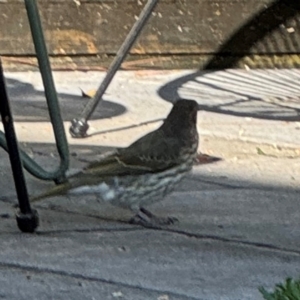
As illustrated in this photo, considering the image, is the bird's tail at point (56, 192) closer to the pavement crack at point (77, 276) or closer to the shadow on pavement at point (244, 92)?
the pavement crack at point (77, 276)

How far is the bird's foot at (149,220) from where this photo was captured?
4.01 metres

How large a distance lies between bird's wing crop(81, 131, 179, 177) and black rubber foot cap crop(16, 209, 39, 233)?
298 mm

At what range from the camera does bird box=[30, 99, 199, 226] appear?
157 inches

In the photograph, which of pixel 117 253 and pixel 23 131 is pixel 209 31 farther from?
pixel 117 253

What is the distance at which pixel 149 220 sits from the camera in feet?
13.2

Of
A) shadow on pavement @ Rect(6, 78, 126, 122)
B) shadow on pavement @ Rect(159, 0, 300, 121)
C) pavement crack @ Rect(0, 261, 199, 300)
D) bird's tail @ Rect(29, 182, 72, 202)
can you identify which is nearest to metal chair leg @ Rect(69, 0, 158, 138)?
shadow on pavement @ Rect(6, 78, 126, 122)

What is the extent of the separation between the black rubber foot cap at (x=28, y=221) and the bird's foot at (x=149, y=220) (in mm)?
403

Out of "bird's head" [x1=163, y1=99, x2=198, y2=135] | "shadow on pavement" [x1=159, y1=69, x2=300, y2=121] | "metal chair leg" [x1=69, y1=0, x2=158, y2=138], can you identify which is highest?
"bird's head" [x1=163, y1=99, x2=198, y2=135]

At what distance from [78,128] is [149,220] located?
61.3 inches

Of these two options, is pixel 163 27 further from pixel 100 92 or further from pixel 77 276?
pixel 77 276

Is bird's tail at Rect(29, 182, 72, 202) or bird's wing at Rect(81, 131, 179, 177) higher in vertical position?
bird's wing at Rect(81, 131, 179, 177)

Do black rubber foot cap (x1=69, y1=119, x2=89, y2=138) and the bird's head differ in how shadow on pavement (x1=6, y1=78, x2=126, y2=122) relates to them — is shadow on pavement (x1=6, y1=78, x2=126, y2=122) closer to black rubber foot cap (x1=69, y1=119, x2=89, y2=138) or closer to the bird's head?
black rubber foot cap (x1=69, y1=119, x2=89, y2=138)

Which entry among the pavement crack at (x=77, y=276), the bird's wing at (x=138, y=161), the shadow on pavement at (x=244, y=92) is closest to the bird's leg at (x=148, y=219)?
the bird's wing at (x=138, y=161)

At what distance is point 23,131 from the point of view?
5590 mm
